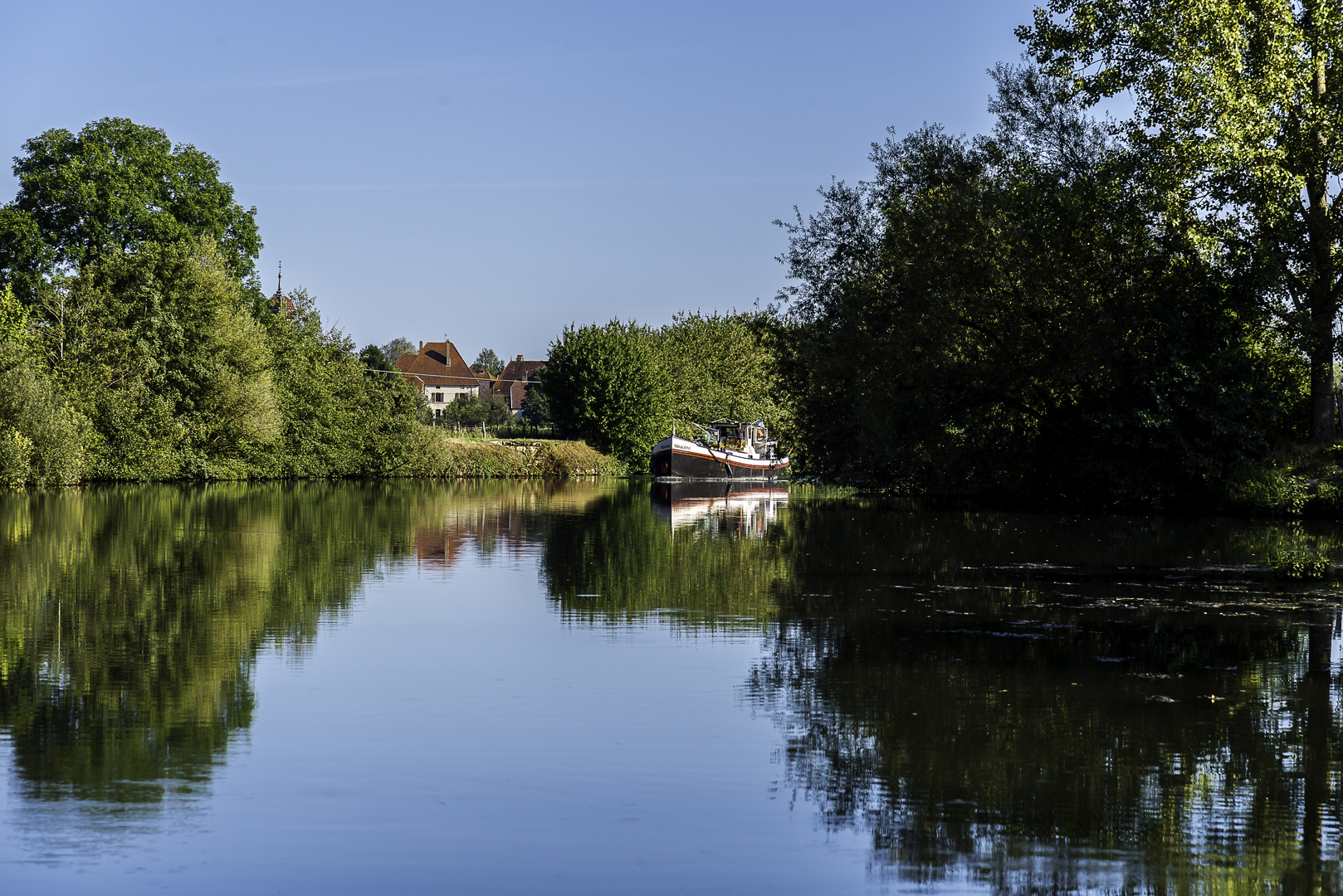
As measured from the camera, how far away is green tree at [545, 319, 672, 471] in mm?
74562

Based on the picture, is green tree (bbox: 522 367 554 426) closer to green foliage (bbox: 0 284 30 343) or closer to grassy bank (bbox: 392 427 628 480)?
grassy bank (bbox: 392 427 628 480)

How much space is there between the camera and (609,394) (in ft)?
243

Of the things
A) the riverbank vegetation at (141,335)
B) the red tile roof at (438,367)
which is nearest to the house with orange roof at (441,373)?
the red tile roof at (438,367)

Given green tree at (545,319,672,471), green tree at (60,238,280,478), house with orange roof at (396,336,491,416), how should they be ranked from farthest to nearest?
house with orange roof at (396,336,491,416) < green tree at (545,319,672,471) < green tree at (60,238,280,478)

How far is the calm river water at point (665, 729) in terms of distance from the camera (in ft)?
17.6

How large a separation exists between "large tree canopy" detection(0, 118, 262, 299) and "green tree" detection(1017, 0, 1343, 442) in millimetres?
35202

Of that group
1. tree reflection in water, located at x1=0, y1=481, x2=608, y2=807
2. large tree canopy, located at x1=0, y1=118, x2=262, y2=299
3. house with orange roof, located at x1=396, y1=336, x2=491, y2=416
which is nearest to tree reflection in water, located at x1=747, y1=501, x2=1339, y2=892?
tree reflection in water, located at x1=0, y1=481, x2=608, y2=807

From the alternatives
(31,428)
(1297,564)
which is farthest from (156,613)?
(31,428)

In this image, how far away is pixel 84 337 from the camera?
142ft

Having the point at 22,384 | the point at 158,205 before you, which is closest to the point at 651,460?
the point at 158,205

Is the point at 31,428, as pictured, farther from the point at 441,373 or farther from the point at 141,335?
the point at 441,373

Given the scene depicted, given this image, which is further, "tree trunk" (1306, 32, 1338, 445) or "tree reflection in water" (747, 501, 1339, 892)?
"tree trunk" (1306, 32, 1338, 445)

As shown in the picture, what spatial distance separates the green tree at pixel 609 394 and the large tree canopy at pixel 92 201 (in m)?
28.3

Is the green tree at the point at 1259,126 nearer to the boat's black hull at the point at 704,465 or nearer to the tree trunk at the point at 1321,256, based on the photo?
the tree trunk at the point at 1321,256
